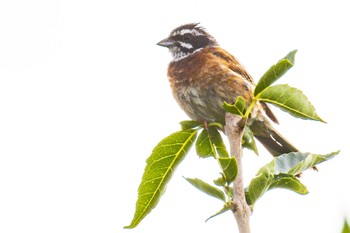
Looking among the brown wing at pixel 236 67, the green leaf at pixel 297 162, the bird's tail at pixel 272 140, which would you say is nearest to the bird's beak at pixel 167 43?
the brown wing at pixel 236 67

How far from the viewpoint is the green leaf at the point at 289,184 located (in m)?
2.13

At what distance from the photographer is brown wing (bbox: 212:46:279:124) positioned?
20.6 feet

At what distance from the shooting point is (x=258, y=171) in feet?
6.95

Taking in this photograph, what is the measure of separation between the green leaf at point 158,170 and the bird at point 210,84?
2.65 metres

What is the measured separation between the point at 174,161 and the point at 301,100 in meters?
0.61

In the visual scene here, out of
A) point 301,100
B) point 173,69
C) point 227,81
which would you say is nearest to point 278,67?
Result: point 301,100

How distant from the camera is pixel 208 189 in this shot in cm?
209

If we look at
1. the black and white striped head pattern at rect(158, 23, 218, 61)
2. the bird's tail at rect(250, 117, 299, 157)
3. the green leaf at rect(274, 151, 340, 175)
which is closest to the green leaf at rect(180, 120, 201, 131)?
the green leaf at rect(274, 151, 340, 175)

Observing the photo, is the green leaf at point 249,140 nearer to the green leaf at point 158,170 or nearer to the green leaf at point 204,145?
the green leaf at point 204,145

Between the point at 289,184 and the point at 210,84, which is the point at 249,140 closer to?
the point at 289,184

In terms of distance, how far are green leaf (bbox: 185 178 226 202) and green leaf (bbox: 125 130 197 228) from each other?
31cm

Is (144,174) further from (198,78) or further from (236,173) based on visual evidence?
(198,78)

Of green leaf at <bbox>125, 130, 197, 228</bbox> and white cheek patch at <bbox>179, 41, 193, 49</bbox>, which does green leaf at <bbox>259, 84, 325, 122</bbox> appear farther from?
white cheek patch at <bbox>179, 41, 193, 49</bbox>

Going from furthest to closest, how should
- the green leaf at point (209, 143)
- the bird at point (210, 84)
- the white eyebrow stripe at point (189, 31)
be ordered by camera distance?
the white eyebrow stripe at point (189, 31), the bird at point (210, 84), the green leaf at point (209, 143)
